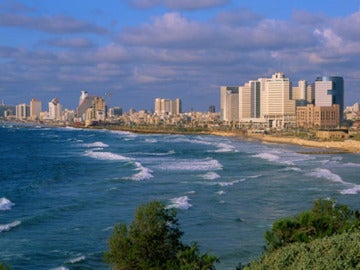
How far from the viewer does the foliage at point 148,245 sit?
1457 cm

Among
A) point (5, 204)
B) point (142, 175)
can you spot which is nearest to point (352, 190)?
point (142, 175)

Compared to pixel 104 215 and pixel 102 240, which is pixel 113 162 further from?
pixel 102 240

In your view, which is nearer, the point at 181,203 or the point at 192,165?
the point at 181,203

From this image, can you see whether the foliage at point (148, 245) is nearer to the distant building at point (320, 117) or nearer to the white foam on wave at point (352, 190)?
the white foam on wave at point (352, 190)

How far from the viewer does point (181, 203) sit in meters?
31.6

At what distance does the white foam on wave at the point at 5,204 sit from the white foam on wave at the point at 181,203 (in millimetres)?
8705

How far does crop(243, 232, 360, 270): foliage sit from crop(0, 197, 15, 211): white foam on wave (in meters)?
22.1

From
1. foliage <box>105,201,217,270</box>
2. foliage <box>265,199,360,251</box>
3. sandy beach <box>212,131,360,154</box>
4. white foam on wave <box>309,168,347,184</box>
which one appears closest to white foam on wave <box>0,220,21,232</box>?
foliage <box>105,201,217,270</box>

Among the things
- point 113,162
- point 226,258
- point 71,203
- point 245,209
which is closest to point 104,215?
point 71,203

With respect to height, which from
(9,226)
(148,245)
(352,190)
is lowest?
(9,226)

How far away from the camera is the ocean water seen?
22188 millimetres

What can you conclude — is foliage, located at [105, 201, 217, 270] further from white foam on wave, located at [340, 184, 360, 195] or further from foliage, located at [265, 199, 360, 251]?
white foam on wave, located at [340, 184, 360, 195]

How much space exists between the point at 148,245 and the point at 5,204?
1955 centimetres

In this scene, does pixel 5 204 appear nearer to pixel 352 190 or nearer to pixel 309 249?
pixel 352 190
